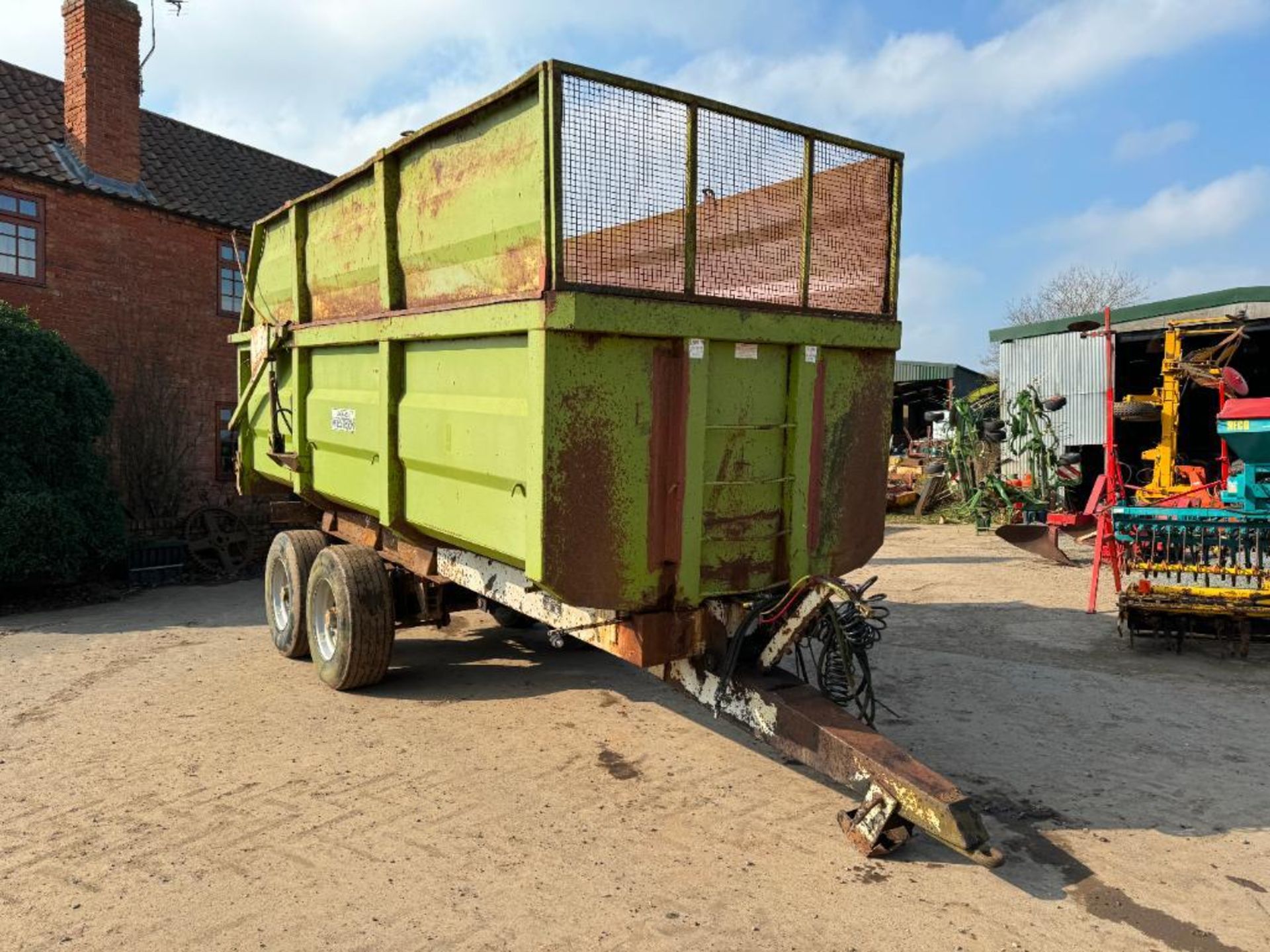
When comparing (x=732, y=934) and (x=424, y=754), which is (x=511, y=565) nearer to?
(x=424, y=754)

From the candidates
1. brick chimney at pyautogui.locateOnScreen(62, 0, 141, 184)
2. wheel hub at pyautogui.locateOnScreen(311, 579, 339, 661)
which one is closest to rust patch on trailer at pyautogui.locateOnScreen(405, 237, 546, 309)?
wheel hub at pyautogui.locateOnScreen(311, 579, 339, 661)

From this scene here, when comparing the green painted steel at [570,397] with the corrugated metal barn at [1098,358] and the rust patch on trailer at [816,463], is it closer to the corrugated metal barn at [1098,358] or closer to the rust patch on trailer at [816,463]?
the rust patch on trailer at [816,463]

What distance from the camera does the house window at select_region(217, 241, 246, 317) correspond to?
13859 mm

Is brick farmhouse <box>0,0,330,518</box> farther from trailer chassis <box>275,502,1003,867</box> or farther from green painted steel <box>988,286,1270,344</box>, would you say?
green painted steel <box>988,286,1270,344</box>

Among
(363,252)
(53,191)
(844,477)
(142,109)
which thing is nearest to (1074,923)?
(844,477)

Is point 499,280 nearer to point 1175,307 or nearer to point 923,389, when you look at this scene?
point 1175,307

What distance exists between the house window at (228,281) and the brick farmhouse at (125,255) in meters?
0.02

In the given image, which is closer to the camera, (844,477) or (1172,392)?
(844,477)

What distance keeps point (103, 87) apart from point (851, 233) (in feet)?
42.5

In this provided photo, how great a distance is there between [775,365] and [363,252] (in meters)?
2.53

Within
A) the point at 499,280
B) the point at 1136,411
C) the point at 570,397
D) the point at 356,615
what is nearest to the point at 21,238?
the point at 356,615

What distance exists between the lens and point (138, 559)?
10.4 metres

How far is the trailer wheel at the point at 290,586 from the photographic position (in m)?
6.22

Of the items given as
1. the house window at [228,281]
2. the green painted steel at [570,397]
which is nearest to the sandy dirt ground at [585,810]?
the green painted steel at [570,397]
